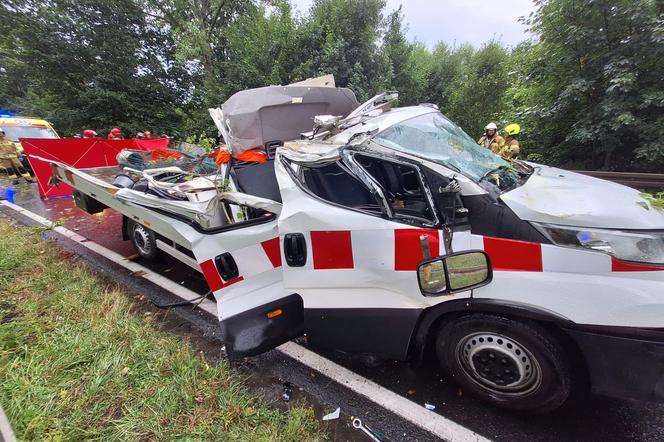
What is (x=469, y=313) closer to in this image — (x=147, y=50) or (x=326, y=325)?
(x=326, y=325)

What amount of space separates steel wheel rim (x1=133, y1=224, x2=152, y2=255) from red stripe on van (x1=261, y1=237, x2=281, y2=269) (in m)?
2.39

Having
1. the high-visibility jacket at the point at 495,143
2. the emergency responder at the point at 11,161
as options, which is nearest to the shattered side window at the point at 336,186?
the high-visibility jacket at the point at 495,143

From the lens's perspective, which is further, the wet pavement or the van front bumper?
the wet pavement

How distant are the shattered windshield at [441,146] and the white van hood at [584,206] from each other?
0.70 ft

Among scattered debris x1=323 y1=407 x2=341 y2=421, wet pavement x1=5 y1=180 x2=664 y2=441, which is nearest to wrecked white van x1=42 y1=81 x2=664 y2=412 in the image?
wet pavement x1=5 y1=180 x2=664 y2=441

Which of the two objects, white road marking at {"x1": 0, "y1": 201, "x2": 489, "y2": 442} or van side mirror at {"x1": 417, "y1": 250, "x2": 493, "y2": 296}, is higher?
van side mirror at {"x1": 417, "y1": 250, "x2": 493, "y2": 296}

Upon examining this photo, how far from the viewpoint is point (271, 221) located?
234cm

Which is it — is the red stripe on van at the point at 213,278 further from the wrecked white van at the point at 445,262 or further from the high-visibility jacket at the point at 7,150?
the high-visibility jacket at the point at 7,150

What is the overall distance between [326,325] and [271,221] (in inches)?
33.2

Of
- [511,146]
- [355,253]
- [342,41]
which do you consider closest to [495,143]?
[511,146]

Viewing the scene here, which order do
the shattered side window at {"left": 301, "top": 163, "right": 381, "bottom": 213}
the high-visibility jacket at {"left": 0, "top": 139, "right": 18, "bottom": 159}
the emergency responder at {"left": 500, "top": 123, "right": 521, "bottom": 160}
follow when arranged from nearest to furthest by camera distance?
the shattered side window at {"left": 301, "top": 163, "right": 381, "bottom": 213} < the emergency responder at {"left": 500, "top": 123, "right": 521, "bottom": 160} < the high-visibility jacket at {"left": 0, "top": 139, "right": 18, "bottom": 159}

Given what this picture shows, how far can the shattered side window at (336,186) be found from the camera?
220cm

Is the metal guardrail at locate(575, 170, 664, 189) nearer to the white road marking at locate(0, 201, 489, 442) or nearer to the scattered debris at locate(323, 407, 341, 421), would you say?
the white road marking at locate(0, 201, 489, 442)

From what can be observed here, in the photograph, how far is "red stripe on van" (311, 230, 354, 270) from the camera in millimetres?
1956
